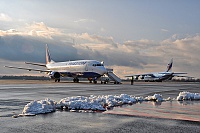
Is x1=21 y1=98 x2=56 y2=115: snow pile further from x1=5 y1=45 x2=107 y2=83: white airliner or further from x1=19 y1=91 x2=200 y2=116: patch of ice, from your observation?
x1=5 y1=45 x2=107 y2=83: white airliner

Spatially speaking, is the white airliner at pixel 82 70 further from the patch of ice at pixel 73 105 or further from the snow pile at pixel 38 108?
the snow pile at pixel 38 108

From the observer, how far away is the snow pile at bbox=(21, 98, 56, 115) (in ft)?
30.7

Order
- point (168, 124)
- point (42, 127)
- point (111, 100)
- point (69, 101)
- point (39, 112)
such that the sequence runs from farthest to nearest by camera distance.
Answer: point (111, 100)
point (69, 101)
point (39, 112)
point (168, 124)
point (42, 127)

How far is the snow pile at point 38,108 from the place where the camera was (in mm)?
9355

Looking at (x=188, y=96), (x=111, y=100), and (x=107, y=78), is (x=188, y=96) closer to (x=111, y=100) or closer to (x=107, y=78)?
(x=111, y=100)

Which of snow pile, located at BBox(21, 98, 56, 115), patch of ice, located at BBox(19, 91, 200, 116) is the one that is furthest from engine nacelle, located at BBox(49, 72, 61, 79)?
snow pile, located at BBox(21, 98, 56, 115)

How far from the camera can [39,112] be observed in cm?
941

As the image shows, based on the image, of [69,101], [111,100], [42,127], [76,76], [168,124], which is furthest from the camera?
[76,76]

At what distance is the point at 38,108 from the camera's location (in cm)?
972

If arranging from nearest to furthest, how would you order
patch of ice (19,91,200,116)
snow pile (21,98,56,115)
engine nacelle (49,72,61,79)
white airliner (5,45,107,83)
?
snow pile (21,98,56,115)
patch of ice (19,91,200,116)
white airliner (5,45,107,83)
engine nacelle (49,72,61,79)

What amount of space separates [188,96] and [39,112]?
10623 millimetres

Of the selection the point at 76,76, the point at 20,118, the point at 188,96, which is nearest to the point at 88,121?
the point at 20,118

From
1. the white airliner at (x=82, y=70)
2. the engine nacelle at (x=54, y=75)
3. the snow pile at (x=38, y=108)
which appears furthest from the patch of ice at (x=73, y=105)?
the engine nacelle at (x=54, y=75)

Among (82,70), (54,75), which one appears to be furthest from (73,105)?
(54,75)
